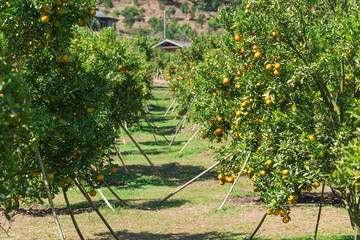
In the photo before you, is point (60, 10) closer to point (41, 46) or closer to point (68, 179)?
point (41, 46)

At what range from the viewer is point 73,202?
13117mm

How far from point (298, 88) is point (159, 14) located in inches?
5008

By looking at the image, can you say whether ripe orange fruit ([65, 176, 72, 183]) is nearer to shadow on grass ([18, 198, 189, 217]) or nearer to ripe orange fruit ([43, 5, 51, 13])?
ripe orange fruit ([43, 5, 51, 13])

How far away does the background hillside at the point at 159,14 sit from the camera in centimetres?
10931

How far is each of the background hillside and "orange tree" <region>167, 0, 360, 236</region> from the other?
93.3 meters

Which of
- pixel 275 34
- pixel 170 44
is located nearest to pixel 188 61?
pixel 275 34

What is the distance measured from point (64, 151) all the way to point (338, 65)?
15.4 ft

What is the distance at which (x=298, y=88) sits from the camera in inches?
264

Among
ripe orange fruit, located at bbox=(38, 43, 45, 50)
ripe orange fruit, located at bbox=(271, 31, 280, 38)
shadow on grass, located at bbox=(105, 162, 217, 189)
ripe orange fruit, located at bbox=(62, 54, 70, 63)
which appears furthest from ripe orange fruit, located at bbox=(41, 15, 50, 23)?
shadow on grass, located at bbox=(105, 162, 217, 189)

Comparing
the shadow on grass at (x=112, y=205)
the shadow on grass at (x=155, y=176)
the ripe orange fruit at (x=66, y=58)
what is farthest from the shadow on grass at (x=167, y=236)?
the shadow on grass at (x=155, y=176)

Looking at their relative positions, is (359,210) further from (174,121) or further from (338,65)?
(174,121)

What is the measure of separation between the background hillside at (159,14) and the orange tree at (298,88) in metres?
93.3

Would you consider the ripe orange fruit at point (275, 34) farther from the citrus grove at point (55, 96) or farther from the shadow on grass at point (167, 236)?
the shadow on grass at point (167, 236)

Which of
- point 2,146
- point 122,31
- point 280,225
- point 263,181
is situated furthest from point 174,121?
point 122,31
